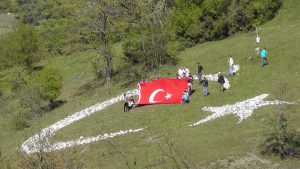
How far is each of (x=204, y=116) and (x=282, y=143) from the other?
11835mm

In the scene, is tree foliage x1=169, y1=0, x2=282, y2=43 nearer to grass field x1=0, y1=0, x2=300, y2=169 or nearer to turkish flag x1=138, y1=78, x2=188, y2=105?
grass field x1=0, y1=0, x2=300, y2=169

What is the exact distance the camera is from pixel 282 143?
32844mm

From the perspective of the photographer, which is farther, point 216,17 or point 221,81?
point 216,17

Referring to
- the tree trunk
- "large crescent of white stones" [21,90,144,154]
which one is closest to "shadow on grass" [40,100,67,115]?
the tree trunk

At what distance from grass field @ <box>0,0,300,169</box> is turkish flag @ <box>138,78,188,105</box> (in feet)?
3.36

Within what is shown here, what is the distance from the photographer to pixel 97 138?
45062mm

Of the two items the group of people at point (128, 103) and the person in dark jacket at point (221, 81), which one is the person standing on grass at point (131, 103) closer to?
the group of people at point (128, 103)

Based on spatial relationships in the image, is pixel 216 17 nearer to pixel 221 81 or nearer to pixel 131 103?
pixel 221 81

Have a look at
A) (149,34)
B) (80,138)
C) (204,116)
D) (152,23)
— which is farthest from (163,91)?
(152,23)

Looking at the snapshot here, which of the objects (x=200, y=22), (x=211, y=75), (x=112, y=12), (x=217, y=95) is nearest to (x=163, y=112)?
(x=217, y=95)

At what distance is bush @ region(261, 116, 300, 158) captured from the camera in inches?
1304

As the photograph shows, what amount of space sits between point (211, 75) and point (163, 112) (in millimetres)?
10741

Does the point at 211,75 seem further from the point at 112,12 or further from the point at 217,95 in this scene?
the point at 112,12

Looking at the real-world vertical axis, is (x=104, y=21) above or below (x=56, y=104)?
above
